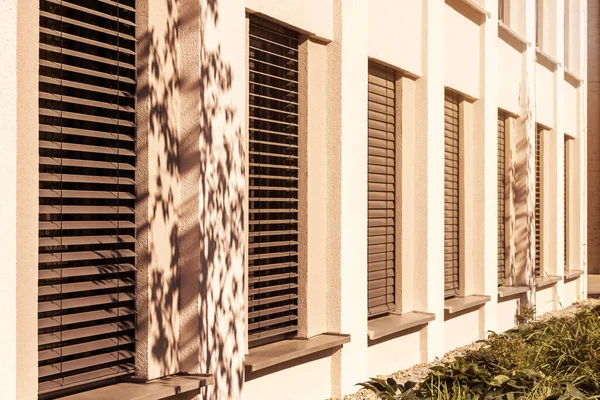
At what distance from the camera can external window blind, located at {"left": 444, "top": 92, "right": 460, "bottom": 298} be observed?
1532 cm

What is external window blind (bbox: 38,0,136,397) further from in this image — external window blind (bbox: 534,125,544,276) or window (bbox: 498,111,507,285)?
external window blind (bbox: 534,125,544,276)

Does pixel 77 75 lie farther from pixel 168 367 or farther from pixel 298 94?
pixel 298 94

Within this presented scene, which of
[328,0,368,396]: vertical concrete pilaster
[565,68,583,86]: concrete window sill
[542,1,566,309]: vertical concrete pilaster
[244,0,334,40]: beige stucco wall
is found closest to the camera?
[244,0,334,40]: beige stucco wall

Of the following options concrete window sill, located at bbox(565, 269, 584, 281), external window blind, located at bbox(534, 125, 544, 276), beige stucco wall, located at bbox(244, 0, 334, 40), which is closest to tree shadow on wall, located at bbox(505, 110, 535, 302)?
external window blind, located at bbox(534, 125, 544, 276)

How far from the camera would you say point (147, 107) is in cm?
732

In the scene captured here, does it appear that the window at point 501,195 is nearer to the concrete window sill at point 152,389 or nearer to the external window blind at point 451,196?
the external window blind at point 451,196

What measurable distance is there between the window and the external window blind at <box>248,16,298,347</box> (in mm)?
9243

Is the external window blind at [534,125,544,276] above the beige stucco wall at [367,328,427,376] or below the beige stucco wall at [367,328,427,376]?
above

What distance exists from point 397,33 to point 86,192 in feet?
21.6

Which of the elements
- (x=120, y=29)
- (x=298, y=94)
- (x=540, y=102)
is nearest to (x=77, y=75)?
(x=120, y=29)

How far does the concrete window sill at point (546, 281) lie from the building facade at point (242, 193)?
A: 11.0ft

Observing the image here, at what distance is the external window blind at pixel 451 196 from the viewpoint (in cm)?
1532

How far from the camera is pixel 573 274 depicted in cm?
2372

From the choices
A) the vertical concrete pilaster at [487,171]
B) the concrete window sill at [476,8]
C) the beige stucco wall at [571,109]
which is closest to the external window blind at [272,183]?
the concrete window sill at [476,8]
